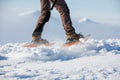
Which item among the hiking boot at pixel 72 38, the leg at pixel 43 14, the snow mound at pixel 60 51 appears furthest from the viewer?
the leg at pixel 43 14

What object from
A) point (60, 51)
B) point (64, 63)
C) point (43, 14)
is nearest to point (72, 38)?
point (43, 14)

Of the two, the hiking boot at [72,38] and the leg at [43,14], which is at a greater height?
the leg at [43,14]

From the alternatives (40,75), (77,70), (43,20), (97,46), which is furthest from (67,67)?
(43,20)

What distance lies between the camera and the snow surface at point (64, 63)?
469 centimetres

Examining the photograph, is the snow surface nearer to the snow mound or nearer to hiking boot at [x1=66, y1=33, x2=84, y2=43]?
the snow mound

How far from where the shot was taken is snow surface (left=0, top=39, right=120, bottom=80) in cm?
469

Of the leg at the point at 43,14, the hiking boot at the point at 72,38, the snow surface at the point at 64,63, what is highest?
the leg at the point at 43,14

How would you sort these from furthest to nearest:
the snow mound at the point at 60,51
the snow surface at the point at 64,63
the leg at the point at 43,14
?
the leg at the point at 43,14
the snow mound at the point at 60,51
the snow surface at the point at 64,63

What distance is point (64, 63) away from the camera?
5.59 metres

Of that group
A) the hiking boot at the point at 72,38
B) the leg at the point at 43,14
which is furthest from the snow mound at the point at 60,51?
the leg at the point at 43,14

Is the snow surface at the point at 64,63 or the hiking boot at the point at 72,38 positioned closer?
the snow surface at the point at 64,63

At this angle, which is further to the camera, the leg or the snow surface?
the leg

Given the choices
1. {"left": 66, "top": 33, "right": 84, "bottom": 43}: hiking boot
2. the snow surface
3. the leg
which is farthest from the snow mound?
the leg

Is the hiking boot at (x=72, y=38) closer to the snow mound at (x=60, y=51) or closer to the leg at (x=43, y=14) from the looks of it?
the snow mound at (x=60, y=51)
